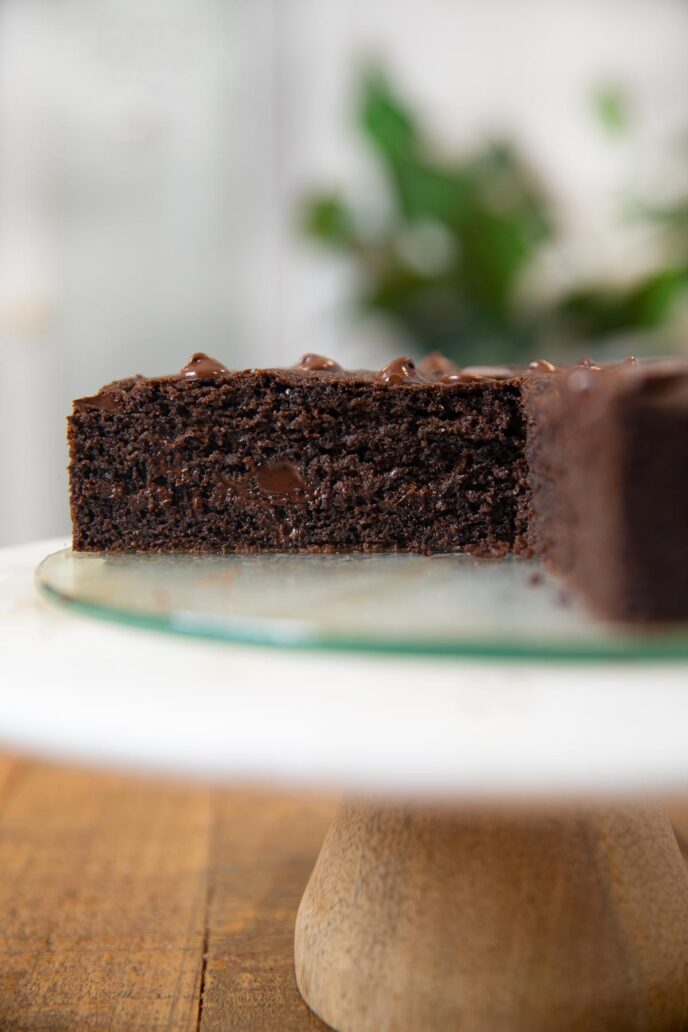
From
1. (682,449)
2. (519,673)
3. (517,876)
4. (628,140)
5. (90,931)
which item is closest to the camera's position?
(519,673)

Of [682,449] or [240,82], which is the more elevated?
[240,82]

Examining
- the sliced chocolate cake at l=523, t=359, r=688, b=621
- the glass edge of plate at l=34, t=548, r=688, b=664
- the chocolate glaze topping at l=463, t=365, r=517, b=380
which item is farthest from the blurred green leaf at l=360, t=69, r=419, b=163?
the glass edge of plate at l=34, t=548, r=688, b=664

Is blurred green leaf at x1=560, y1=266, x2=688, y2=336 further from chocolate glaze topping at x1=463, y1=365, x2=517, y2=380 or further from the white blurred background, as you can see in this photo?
chocolate glaze topping at x1=463, y1=365, x2=517, y2=380

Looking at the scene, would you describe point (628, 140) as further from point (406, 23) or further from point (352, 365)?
point (352, 365)

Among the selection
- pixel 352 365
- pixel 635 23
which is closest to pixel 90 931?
pixel 352 365

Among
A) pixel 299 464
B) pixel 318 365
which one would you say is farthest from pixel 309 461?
pixel 318 365

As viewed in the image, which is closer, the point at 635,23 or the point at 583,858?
the point at 583,858

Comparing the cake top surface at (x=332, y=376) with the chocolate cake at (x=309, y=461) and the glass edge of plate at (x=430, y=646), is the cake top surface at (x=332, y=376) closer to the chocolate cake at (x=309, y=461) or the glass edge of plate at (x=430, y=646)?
the chocolate cake at (x=309, y=461)
